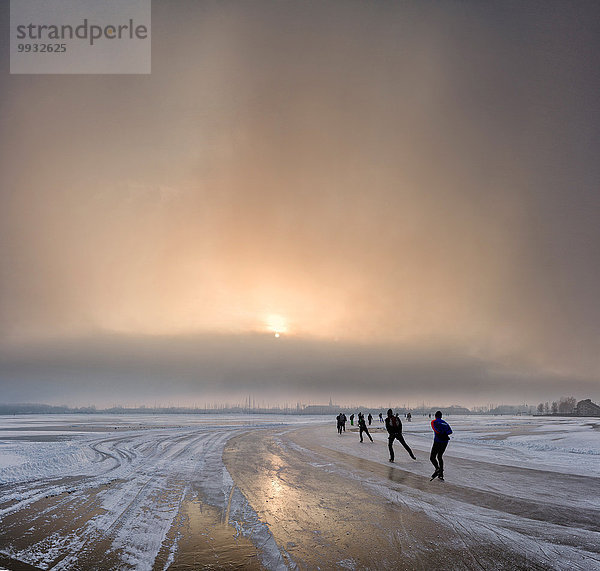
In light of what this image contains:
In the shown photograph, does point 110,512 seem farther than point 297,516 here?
Yes

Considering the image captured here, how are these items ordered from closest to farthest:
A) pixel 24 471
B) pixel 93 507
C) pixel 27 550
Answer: pixel 27 550, pixel 93 507, pixel 24 471

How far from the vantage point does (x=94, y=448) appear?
21.9m

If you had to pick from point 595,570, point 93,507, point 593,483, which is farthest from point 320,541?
point 593,483

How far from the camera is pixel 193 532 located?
22.5 ft

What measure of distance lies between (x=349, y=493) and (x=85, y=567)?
6546 millimetres

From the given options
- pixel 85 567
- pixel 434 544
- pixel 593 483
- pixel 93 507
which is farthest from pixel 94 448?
→ pixel 593 483

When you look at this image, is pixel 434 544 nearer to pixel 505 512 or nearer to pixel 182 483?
pixel 505 512

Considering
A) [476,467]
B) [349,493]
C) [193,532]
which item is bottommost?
[476,467]

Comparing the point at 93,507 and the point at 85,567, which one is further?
the point at 93,507

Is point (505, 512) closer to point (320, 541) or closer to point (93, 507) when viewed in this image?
point (320, 541)

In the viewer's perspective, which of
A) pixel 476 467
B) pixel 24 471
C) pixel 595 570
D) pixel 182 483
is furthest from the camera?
pixel 476 467

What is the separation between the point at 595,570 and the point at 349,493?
5.74m

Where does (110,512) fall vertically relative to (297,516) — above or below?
above

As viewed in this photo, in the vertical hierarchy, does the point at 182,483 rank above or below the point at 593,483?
above
